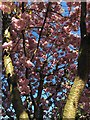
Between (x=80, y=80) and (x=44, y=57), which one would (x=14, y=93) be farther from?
(x=44, y=57)

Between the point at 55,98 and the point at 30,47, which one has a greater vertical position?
the point at 30,47

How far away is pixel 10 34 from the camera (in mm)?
6582

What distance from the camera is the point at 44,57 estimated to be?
9.46 metres

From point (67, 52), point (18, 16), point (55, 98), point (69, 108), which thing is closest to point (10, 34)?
point (18, 16)

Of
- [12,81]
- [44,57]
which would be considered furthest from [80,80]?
[44,57]

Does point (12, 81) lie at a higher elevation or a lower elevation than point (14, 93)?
higher

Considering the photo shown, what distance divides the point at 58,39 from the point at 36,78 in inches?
60.8

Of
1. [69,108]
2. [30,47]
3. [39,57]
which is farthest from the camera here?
[39,57]

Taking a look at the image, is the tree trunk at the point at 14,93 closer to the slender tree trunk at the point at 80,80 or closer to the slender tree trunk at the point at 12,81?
the slender tree trunk at the point at 12,81

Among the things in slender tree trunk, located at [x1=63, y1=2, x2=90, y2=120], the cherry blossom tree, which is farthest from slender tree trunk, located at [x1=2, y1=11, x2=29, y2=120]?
slender tree trunk, located at [x1=63, y1=2, x2=90, y2=120]

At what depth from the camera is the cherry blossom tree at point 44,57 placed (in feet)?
17.5

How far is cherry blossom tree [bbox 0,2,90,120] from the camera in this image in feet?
17.5

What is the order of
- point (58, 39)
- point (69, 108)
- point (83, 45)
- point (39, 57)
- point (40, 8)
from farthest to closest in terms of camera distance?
point (39, 57) < point (58, 39) < point (40, 8) < point (83, 45) < point (69, 108)

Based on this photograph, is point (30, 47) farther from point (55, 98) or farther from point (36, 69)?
point (55, 98)
